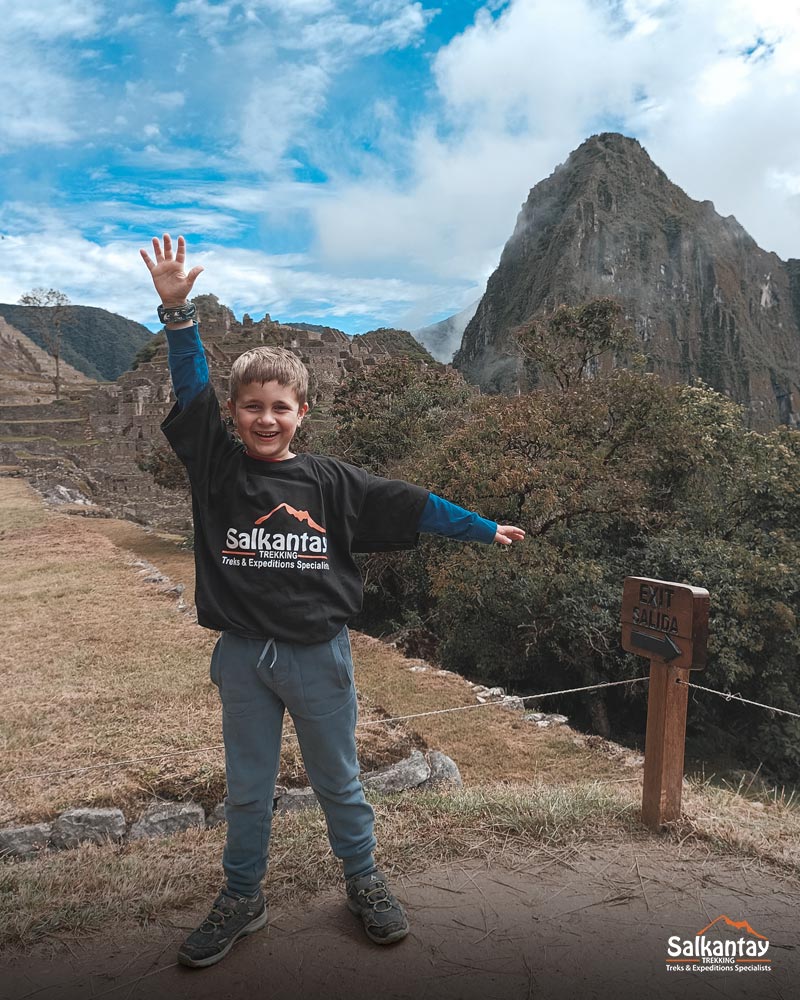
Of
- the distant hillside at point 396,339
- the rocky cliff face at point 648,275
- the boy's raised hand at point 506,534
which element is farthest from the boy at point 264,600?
the rocky cliff face at point 648,275

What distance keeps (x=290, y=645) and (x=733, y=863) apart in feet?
6.98

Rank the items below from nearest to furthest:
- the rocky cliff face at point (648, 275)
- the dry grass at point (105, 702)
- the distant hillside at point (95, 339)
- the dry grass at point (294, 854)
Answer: the dry grass at point (294, 854), the dry grass at point (105, 702), the distant hillside at point (95, 339), the rocky cliff face at point (648, 275)

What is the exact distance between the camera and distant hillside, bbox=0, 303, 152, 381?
249 feet

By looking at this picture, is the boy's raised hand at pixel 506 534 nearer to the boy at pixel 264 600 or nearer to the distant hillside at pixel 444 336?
the boy at pixel 264 600

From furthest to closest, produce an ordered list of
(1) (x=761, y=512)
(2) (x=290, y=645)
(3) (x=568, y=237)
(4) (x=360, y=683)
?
(3) (x=568, y=237), (1) (x=761, y=512), (4) (x=360, y=683), (2) (x=290, y=645)

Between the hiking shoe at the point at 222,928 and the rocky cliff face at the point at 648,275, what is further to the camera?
the rocky cliff face at the point at 648,275

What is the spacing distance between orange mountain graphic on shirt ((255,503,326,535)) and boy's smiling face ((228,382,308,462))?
0.21m

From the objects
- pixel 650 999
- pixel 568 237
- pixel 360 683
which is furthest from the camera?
pixel 568 237

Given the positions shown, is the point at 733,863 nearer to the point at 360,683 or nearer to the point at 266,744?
the point at 266,744

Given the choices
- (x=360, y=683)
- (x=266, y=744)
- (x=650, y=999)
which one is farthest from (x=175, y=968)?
(x=360, y=683)

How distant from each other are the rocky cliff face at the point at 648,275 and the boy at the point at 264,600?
3803 inches

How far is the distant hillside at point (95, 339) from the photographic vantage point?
7588cm

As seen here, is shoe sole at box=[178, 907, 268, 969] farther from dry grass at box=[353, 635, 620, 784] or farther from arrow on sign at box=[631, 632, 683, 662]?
dry grass at box=[353, 635, 620, 784]

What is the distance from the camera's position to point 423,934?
2188mm
